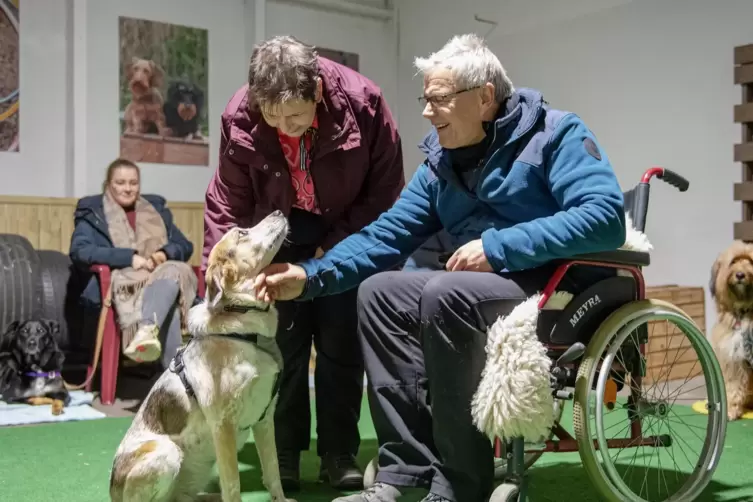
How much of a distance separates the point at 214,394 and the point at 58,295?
3.08 metres

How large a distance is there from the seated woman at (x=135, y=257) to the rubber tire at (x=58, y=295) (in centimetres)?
25

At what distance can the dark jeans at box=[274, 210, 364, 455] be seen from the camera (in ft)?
8.32

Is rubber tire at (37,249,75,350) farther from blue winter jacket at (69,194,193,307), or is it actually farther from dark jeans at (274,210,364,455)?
dark jeans at (274,210,364,455)

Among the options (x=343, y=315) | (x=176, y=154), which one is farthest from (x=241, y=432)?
(x=176, y=154)

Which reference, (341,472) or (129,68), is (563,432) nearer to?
(341,472)

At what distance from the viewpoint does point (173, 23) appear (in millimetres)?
6199

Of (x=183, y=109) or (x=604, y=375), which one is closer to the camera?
(x=604, y=375)

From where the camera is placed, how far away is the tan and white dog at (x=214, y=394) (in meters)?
1.96

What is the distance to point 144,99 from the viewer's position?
6.00m

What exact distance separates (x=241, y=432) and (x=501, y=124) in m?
1.05

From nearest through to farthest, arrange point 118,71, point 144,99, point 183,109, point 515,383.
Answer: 1. point 515,383
2. point 118,71
3. point 144,99
4. point 183,109

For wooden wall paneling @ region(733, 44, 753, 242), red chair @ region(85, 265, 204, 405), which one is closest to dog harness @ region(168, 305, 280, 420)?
red chair @ region(85, 265, 204, 405)

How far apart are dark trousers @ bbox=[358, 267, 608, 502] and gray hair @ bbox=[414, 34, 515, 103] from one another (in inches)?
19.9

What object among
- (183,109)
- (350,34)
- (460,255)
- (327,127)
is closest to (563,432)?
(460,255)
